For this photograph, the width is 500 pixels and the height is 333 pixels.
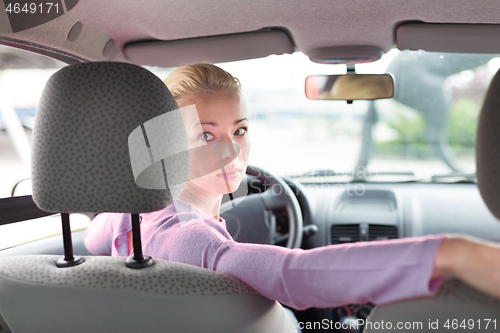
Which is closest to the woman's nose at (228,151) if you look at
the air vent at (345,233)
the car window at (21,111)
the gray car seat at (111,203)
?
the gray car seat at (111,203)

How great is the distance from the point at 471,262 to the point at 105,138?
0.72m

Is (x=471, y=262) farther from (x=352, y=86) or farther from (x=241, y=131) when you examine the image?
(x=352, y=86)

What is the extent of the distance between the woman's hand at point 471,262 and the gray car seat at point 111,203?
0.42 meters

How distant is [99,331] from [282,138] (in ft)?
11.5

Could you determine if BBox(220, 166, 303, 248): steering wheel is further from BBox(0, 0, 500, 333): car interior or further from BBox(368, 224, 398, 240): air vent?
BBox(368, 224, 398, 240): air vent

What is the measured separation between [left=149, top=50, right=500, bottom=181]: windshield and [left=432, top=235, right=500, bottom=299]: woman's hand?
7.15 ft

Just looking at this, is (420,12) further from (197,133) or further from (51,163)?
(51,163)

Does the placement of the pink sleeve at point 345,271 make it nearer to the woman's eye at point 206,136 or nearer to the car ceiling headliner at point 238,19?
the woman's eye at point 206,136

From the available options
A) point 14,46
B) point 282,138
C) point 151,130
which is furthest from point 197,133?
point 282,138

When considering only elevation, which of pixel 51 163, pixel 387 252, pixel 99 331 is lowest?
pixel 99 331

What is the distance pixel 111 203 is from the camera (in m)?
0.90

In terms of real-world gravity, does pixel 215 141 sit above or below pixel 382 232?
above

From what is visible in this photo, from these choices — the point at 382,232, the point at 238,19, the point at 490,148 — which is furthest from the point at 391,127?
the point at 490,148

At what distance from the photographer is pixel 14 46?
1.67 meters
